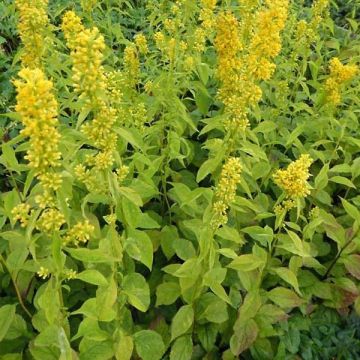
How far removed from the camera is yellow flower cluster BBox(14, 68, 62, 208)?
1657 millimetres

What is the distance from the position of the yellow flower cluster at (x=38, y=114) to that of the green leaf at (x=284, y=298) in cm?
175

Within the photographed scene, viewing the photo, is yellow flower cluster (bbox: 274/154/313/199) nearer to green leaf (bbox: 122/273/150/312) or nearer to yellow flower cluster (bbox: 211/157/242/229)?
yellow flower cluster (bbox: 211/157/242/229)

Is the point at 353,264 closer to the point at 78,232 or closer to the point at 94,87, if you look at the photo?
the point at 78,232

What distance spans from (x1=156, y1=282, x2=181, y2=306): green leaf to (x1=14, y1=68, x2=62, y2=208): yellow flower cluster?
135cm

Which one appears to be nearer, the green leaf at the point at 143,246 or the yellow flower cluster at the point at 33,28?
the green leaf at the point at 143,246

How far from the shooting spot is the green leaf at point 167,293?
294 centimetres

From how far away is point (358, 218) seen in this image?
3.05m

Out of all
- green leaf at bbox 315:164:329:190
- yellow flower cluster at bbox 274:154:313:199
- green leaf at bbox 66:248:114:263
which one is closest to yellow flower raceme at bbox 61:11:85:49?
green leaf at bbox 66:248:114:263

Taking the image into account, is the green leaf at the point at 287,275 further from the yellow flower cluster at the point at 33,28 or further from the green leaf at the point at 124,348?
the yellow flower cluster at the point at 33,28

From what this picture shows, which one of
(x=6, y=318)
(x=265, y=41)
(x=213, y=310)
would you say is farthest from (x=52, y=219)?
(x=265, y=41)

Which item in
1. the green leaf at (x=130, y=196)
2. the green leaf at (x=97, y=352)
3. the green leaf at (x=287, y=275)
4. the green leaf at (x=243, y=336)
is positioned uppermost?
the green leaf at (x=130, y=196)

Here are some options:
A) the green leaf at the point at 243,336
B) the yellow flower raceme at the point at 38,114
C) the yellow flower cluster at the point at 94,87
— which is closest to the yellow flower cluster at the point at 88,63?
the yellow flower cluster at the point at 94,87

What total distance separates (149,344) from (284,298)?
880mm

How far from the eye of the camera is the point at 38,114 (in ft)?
5.50
